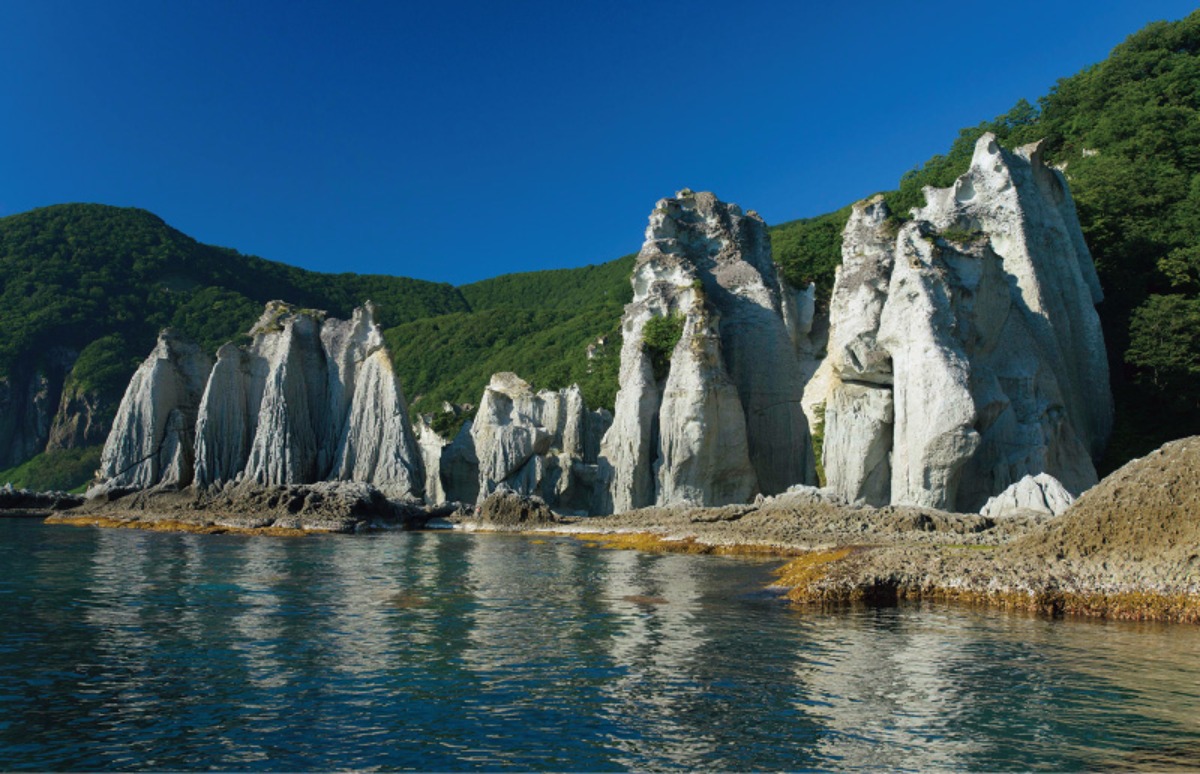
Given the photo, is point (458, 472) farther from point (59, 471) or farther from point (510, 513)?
point (59, 471)

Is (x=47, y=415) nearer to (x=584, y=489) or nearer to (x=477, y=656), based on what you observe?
(x=584, y=489)

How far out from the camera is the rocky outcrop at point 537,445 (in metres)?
46.5

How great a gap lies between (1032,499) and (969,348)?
6.83 metres

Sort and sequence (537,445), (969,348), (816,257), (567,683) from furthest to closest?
(816,257) → (537,445) → (969,348) → (567,683)

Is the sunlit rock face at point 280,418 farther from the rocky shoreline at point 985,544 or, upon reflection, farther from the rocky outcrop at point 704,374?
the rocky outcrop at point 704,374

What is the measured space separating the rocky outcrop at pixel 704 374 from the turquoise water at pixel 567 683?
1894cm

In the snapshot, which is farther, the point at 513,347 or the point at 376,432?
the point at 513,347

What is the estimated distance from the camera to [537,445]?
4712 centimetres

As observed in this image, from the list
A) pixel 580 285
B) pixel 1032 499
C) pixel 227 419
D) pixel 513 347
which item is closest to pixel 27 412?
pixel 513 347

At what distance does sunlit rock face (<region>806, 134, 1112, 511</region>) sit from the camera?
27797 mm

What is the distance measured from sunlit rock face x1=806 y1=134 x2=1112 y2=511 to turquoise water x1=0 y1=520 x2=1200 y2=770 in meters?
14.2

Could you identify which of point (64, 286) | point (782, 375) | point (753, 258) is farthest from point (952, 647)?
point (64, 286)

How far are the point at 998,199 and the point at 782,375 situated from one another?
37.1ft

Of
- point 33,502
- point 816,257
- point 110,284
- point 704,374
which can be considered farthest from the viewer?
point 110,284
